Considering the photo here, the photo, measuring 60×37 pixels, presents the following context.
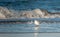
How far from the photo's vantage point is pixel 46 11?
3.81 feet

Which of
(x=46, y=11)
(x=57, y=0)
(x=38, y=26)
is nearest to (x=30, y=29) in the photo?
(x=38, y=26)

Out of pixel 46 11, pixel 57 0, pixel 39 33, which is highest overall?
pixel 57 0

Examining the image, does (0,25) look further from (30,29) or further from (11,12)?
(30,29)

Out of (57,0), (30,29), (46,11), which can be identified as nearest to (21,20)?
(30,29)

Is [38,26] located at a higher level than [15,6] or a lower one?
lower

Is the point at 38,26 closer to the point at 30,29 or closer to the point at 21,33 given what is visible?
the point at 30,29

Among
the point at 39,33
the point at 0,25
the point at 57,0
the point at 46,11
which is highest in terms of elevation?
the point at 57,0

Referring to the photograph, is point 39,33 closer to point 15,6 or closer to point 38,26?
point 38,26

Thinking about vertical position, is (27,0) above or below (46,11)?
above

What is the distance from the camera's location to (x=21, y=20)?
3.80 feet

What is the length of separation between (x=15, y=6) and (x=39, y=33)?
0.37 metres

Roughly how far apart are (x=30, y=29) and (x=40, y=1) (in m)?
0.30

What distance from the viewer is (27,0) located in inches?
45.8

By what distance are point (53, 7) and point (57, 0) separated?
0.27 ft
